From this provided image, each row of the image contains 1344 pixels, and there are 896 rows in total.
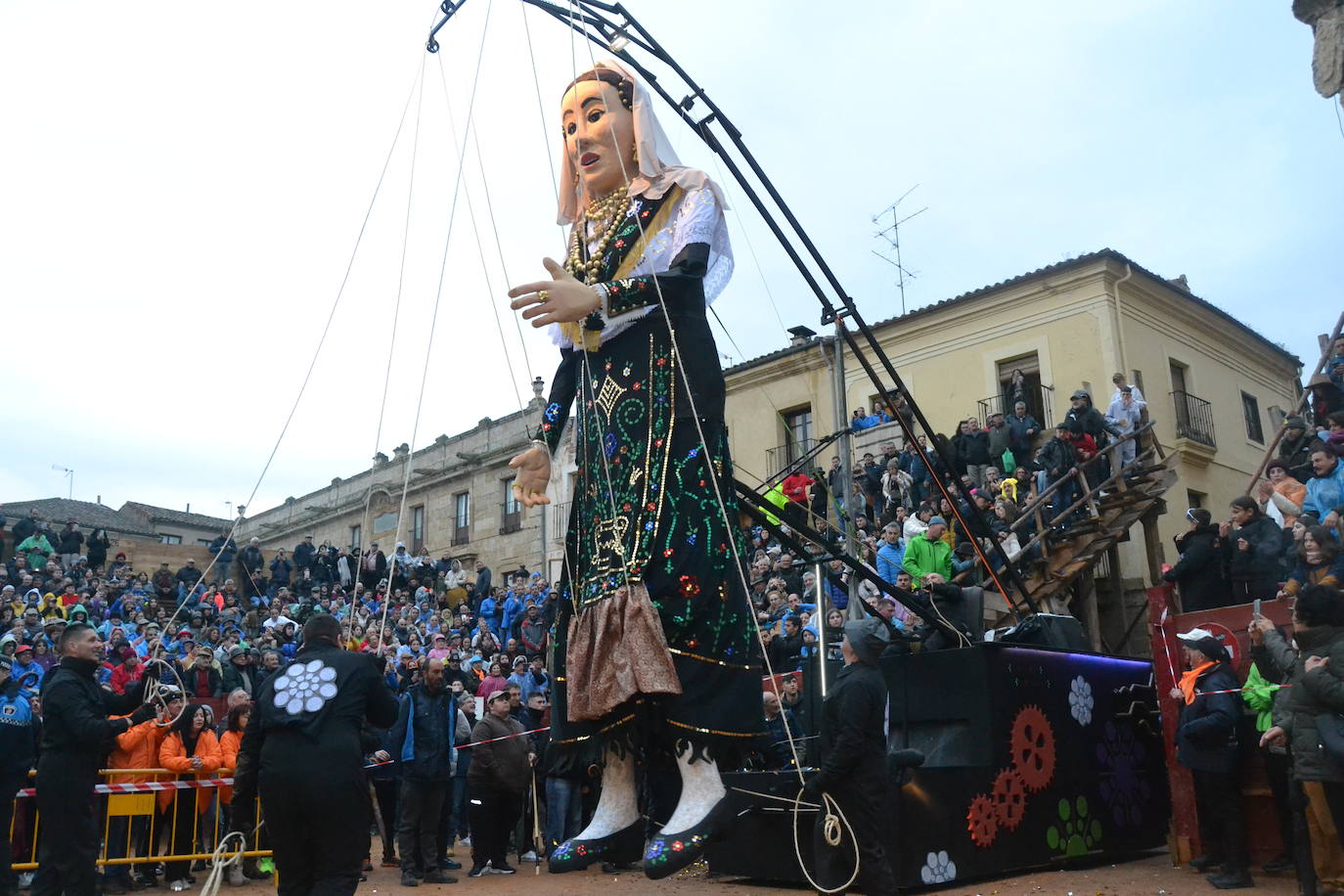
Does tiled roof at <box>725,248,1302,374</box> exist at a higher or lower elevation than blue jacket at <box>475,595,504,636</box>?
higher

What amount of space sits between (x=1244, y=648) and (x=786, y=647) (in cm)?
420

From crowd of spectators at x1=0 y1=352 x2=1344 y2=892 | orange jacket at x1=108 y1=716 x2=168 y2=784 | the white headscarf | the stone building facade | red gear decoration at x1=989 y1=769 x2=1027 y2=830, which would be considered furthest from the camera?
the stone building facade

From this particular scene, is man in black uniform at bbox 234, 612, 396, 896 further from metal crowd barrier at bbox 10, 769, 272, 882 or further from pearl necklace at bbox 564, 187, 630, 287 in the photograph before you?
metal crowd barrier at bbox 10, 769, 272, 882

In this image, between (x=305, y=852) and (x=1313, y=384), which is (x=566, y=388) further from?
(x=1313, y=384)

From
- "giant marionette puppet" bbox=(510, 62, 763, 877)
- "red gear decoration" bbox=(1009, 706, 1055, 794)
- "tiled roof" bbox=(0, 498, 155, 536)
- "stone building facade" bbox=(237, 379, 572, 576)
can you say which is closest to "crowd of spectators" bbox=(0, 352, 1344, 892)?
"giant marionette puppet" bbox=(510, 62, 763, 877)

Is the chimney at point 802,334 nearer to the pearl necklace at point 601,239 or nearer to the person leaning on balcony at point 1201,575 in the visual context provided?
the person leaning on balcony at point 1201,575

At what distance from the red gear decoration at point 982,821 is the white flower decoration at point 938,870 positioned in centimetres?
22

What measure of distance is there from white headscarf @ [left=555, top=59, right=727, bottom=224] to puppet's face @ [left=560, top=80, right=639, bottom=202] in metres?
0.05

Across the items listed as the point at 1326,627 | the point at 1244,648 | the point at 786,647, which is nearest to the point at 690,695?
the point at 1326,627

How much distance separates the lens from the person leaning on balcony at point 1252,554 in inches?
315

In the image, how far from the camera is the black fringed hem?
3.15m

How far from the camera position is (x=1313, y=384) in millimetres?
10711

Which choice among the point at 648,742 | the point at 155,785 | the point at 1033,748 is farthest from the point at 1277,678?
the point at 155,785

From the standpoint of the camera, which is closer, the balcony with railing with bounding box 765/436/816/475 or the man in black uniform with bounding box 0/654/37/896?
the man in black uniform with bounding box 0/654/37/896
